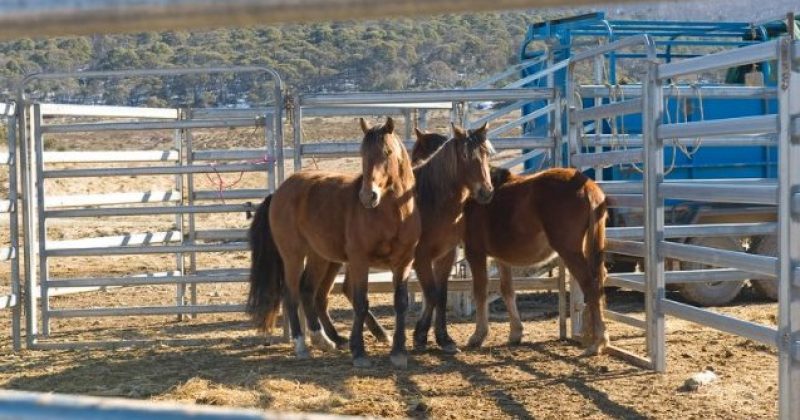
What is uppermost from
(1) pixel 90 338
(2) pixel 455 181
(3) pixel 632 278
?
(2) pixel 455 181

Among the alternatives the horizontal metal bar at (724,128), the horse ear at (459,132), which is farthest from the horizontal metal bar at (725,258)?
the horse ear at (459,132)

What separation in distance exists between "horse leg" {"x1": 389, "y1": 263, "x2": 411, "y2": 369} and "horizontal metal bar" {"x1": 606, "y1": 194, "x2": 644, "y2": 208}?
1534 millimetres

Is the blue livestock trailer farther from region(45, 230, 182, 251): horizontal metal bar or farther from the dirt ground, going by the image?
region(45, 230, 182, 251): horizontal metal bar

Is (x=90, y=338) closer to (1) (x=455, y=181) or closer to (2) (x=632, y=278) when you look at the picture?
(1) (x=455, y=181)

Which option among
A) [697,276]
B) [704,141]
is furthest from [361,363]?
[704,141]

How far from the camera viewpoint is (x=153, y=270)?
1438cm

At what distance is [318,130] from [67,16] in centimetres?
3631

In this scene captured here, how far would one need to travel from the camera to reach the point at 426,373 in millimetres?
6977

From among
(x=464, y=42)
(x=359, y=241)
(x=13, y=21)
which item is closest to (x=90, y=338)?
(x=359, y=241)

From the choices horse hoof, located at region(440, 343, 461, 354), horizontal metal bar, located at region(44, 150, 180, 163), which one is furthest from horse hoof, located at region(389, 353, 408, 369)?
Result: horizontal metal bar, located at region(44, 150, 180, 163)

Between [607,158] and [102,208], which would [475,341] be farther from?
[102,208]

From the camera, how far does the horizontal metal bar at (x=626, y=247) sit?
7.17m

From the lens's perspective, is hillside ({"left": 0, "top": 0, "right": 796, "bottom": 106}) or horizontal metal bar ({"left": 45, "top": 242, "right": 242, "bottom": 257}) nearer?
horizontal metal bar ({"left": 45, "top": 242, "right": 242, "bottom": 257})

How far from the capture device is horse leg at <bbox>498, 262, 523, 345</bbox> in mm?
8125
